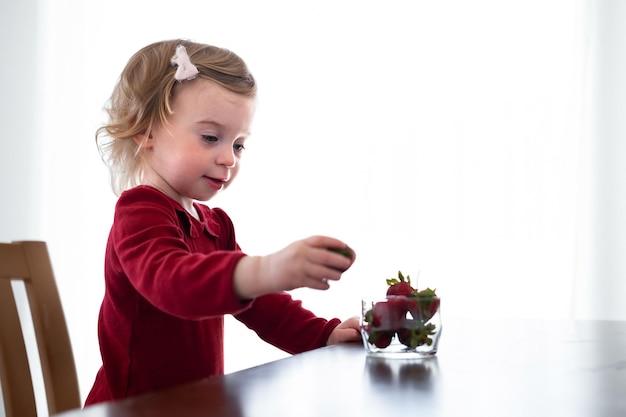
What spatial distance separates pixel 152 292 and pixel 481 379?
0.39m

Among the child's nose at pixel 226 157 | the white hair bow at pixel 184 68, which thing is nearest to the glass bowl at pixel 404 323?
the child's nose at pixel 226 157

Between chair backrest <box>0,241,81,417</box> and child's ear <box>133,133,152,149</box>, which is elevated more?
child's ear <box>133,133,152,149</box>

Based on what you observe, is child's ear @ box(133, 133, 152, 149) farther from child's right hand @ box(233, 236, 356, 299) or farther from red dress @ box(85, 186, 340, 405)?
→ child's right hand @ box(233, 236, 356, 299)

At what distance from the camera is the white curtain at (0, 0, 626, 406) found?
2.79 meters

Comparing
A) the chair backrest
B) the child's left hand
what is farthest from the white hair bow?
the child's left hand

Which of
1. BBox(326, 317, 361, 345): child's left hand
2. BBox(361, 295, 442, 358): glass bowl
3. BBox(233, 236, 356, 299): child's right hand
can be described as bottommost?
BBox(326, 317, 361, 345): child's left hand

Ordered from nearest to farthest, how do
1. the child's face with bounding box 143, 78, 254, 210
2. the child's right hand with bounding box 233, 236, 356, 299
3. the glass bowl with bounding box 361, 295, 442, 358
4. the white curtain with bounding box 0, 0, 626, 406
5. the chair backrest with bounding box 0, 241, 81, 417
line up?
the child's right hand with bounding box 233, 236, 356, 299, the glass bowl with bounding box 361, 295, 442, 358, the chair backrest with bounding box 0, 241, 81, 417, the child's face with bounding box 143, 78, 254, 210, the white curtain with bounding box 0, 0, 626, 406

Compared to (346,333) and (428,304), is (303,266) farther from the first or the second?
(346,333)

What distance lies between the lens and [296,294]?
3084 mm

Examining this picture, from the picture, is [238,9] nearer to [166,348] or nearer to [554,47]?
[554,47]

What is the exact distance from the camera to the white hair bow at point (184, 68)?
4.15 feet

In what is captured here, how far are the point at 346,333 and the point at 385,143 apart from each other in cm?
191

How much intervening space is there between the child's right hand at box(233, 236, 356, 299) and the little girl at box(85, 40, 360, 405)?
0.71 ft

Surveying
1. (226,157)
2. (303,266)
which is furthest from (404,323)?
(226,157)
